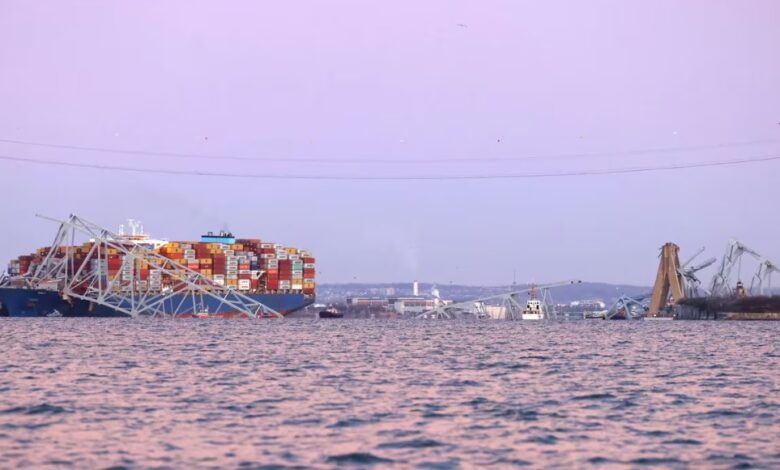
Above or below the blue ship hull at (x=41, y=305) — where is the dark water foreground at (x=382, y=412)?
below

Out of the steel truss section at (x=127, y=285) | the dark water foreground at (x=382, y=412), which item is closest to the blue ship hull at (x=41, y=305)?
the steel truss section at (x=127, y=285)

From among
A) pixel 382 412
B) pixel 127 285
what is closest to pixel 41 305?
pixel 127 285

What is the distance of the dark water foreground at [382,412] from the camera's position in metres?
27.2

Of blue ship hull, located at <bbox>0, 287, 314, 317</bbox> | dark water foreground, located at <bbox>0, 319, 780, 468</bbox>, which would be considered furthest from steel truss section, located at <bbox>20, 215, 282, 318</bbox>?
dark water foreground, located at <bbox>0, 319, 780, 468</bbox>

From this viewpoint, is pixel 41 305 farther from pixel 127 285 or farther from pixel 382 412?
pixel 382 412

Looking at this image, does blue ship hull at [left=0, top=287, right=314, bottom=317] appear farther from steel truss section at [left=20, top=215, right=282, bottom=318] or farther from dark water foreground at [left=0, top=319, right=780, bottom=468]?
dark water foreground at [left=0, top=319, right=780, bottom=468]

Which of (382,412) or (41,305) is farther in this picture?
(41,305)

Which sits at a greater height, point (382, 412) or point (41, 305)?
point (41, 305)

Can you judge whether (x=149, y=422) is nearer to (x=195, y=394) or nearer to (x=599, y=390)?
(x=195, y=394)

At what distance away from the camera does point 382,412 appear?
3528cm

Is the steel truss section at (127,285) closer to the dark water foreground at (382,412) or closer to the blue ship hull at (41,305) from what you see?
the blue ship hull at (41,305)

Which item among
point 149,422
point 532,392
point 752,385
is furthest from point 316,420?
point 752,385

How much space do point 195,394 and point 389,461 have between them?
15.4 metres

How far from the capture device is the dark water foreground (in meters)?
27.2
